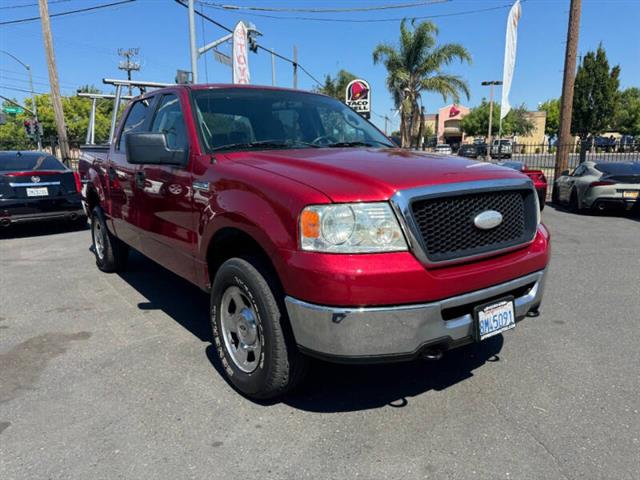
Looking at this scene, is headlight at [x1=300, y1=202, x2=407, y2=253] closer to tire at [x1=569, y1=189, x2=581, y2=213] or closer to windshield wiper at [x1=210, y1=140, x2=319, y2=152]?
windshield wiper at [x1=210, y1=140, x2=319, y2=152]

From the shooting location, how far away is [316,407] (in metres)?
2.96

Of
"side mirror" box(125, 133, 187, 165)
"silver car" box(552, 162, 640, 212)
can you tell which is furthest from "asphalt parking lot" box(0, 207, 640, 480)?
"silver car" box(552, 162, 640, 212)

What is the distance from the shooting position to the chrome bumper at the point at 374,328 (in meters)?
2.35

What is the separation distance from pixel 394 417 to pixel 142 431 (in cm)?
141

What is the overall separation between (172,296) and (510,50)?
14.4 meters

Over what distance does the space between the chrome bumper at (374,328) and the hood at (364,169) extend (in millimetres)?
555

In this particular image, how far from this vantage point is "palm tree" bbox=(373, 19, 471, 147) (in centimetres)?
2539

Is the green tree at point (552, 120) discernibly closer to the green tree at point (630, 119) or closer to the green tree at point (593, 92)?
the green tree at point (630, 119)

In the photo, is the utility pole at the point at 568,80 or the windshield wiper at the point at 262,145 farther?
the utility pole at the point at 568,80

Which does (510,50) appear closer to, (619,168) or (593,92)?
(619,168)

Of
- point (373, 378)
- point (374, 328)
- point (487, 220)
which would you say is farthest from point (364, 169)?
point (373, 378)

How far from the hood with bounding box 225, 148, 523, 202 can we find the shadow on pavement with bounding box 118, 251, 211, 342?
1763 mm

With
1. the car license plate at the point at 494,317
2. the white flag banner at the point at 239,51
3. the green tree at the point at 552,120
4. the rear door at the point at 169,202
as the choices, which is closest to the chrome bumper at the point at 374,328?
the car license plate at the point at 494,317

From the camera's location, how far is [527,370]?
341 cm
